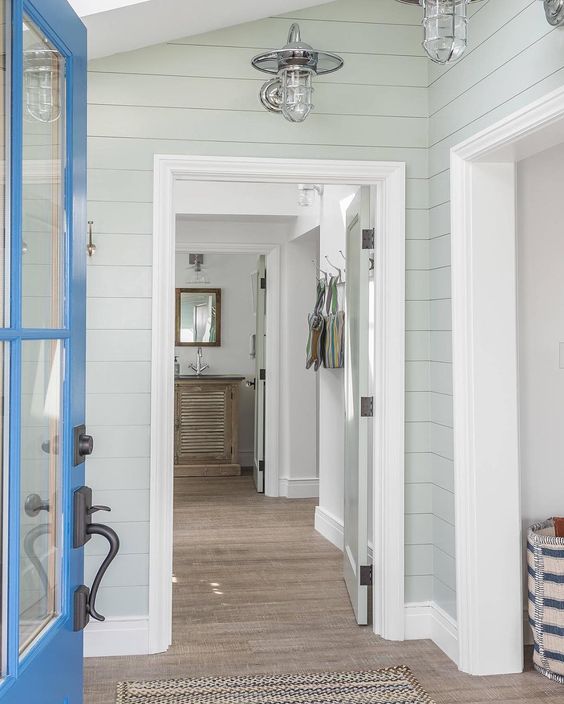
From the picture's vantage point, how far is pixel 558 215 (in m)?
3.34

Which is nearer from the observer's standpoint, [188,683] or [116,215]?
[188,683]

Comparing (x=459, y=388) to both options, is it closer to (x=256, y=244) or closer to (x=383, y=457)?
(x=383, y=457)

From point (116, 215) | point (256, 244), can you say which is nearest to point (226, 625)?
point (116, 215)

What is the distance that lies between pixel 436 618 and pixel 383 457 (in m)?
0.75

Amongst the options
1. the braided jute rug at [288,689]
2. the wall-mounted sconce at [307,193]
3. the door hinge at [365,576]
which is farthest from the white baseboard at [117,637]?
the wall-mounted sconce at [307,193]

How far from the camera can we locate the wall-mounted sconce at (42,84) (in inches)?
52.9

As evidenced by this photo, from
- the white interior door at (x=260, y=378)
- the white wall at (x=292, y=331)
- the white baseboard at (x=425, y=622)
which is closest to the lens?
the white baseboard at (x=425, y=622)

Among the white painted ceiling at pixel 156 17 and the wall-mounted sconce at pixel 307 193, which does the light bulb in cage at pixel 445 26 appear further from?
the wall-mounted sconce at pixel 307 193

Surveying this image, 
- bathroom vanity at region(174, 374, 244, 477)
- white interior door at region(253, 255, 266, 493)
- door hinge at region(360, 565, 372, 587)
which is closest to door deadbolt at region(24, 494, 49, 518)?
door hinge at region(360, 565, 372, 587)

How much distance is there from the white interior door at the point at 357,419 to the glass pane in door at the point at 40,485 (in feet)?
7.47

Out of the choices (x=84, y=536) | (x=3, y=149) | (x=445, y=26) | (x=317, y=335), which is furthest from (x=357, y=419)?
(x=3, y=149)

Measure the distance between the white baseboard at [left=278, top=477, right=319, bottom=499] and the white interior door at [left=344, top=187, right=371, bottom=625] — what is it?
2557mm

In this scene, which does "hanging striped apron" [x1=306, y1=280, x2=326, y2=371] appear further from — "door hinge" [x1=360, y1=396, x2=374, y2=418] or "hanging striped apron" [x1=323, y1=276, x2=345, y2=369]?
"door hinge" [x1=360, y1=396, x2=374, y2=418]

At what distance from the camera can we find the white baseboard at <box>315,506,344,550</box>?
515 centimetres
